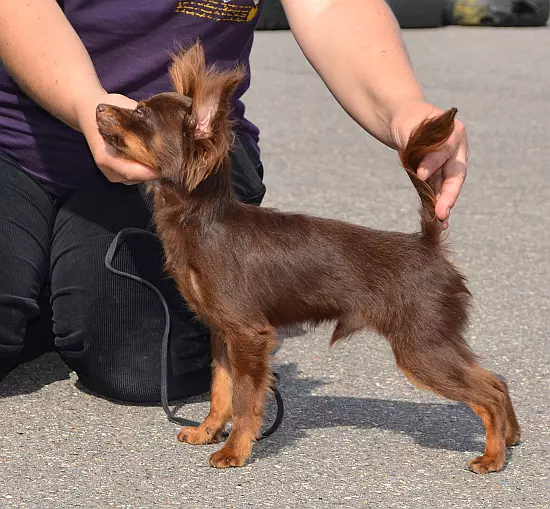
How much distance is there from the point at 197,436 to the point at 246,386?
1.05 feet

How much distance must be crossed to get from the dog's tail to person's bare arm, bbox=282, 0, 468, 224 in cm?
3

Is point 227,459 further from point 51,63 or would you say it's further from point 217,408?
point 51,63

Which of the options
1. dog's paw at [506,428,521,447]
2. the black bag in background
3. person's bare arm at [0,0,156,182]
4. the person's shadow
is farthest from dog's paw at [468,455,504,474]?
the black bag in background

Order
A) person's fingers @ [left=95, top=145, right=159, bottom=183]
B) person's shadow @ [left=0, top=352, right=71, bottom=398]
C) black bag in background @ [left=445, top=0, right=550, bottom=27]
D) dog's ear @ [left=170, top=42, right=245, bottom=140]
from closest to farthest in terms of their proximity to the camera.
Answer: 1. dog's ear @ [left=170, top=42, right=245, bottom=140]
2. person's fingers @ [left=95, top=145, right=159, bottom=183]
3. person's shadow @ [left=0, top=352, right=71, bottom=398]
4. black bag in background @ [left=445, top=0, right=550, bottom=27]

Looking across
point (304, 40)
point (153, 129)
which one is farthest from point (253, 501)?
point (304, 40)

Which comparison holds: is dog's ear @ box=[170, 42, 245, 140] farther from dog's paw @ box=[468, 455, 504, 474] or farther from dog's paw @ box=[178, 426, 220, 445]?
dog's paw @ box=[468, 455, 504, 474]

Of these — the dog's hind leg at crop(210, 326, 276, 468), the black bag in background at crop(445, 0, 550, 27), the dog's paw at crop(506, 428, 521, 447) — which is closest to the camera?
the dog's hind leg at crop(210, 326, 276, 468)

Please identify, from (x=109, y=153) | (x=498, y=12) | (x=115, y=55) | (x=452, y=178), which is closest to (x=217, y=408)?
(x=109, y=153)

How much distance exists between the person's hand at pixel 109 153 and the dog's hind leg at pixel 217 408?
1.96ft

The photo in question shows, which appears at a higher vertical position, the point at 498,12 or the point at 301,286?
the point at 301,286

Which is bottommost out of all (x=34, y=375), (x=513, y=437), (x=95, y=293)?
(x=34, y=375)

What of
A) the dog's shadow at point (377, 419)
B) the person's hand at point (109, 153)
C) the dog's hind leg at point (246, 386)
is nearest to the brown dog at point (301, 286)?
the dog's hind leg at point (246, 386)

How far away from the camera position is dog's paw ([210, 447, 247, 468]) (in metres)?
3.09

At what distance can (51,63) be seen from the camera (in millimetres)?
3264
